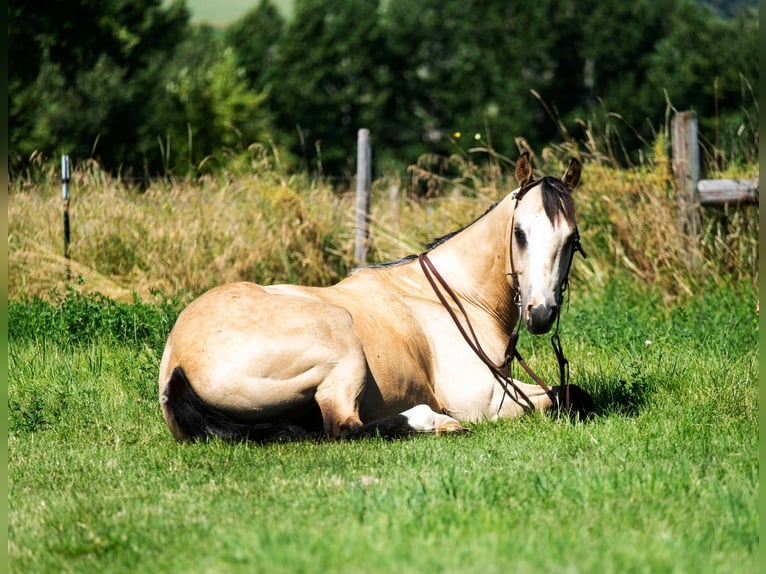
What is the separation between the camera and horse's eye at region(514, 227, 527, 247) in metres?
5.38

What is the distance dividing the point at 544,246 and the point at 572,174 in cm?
73

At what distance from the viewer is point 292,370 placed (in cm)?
502

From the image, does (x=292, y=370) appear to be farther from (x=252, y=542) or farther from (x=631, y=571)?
(x=631, y=571)

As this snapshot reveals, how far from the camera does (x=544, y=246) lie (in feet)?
17.2

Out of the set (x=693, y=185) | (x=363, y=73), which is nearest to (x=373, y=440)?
(x=693, y=185)

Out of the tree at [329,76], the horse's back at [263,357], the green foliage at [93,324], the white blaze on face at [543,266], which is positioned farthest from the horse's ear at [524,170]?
the tree at [329,76]

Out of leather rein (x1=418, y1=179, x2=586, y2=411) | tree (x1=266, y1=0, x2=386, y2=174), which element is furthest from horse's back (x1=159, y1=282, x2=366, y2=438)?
tree (x1=266, y1=0, x2=386, y2=174)

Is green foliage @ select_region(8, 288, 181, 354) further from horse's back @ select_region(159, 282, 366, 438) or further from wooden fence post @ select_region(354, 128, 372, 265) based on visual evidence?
wooden fence post @ select_region(354, 128, 372, 265)

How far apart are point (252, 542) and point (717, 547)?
1572 mm

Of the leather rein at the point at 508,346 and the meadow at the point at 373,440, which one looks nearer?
the meadow at the point at 373,440

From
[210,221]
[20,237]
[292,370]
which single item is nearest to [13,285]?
[20,237]

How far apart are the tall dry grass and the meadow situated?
3 cm

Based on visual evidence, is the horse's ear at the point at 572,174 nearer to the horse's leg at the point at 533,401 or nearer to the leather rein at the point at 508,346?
the leather rein at the point at 508,346

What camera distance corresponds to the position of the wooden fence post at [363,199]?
11108 millimetres
